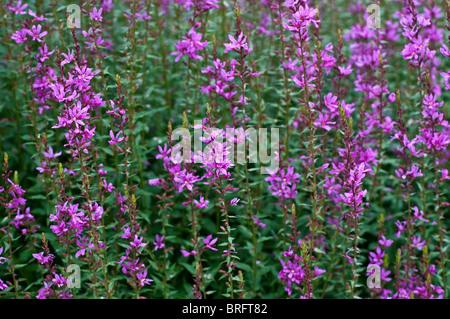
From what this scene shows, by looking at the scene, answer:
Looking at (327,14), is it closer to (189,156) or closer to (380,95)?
(380,95)

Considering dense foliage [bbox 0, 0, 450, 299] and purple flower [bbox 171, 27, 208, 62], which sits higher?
purple flower [bbox 171, 27, 208, 62]

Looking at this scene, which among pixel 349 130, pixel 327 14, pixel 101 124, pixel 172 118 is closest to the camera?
Answer: pixel 349 130

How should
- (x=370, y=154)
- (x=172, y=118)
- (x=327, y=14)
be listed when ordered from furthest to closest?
1. (x=327, y=14)
2. (x=172, y=118)
3. (x=370, y=154)

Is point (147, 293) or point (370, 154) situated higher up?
point (370, 154)

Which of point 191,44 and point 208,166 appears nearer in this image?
point 208,166

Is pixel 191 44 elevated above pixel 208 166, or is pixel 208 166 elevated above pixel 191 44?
pixel 191 44

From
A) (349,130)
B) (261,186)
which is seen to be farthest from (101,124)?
(349,130)

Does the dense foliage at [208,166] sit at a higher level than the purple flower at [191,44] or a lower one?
lower

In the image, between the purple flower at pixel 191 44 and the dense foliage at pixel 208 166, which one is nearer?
the dense foliage at pixel 208 166

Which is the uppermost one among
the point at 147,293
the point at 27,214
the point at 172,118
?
the point at 172,118

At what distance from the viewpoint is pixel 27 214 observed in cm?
422

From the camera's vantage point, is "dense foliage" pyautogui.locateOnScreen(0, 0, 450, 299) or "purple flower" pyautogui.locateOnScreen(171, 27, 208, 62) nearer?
"dense foliage" pyautogui.locateOnScreen(0, 0, 450, 299)
